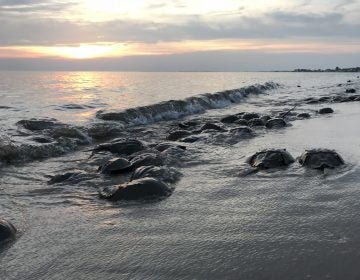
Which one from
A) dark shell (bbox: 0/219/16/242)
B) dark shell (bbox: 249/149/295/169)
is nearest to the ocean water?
dark shell (bbox: 0/219/16/242)

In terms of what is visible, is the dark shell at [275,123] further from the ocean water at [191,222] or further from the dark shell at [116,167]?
the dark shell at [116,167]

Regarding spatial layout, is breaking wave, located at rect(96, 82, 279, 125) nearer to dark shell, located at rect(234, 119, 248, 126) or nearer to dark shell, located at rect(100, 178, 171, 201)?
dark shell, located at rect(234, 119, 248, 126)

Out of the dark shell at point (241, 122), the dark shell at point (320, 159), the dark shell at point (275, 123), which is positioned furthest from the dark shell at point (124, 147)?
the dark shell at point (241, 122)

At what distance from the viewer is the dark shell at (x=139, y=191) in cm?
543

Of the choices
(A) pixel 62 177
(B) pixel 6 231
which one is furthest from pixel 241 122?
(B) pixel 6 231

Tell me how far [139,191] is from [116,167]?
1794 mm

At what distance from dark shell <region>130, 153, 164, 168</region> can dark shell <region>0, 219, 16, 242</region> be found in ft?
10.3

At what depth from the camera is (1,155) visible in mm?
8688

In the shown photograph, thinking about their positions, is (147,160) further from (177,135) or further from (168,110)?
(168,110)

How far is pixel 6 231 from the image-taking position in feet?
13.8

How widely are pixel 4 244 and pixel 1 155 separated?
5058mm

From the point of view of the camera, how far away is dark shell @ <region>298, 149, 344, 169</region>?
688 centimetres

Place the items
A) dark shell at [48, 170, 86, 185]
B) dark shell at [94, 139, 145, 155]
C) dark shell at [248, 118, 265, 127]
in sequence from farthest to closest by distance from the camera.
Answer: dark shell at [248, 118, 265, 127], dark shell at [94, 139, 145, 155], dark shell at [48, 170, 86, 185]

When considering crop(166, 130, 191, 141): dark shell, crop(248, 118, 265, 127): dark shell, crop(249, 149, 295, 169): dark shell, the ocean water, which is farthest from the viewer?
crop(248, 118, 265, 127): dark shell
